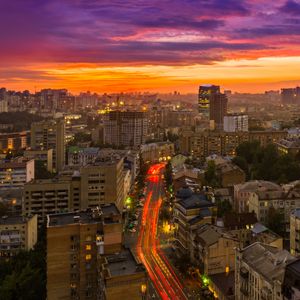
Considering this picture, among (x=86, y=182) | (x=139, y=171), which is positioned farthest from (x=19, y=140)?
(x=86, y=182)

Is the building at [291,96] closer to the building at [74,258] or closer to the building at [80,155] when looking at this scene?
the building at [80,155]

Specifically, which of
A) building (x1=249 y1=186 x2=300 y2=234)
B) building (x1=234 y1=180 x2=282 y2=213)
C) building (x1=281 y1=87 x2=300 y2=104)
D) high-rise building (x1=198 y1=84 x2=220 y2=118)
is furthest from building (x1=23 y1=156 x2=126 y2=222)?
building (x1=281 y1=87 x2=300 y2=104)

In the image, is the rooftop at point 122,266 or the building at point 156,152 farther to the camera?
the building at point 156,152

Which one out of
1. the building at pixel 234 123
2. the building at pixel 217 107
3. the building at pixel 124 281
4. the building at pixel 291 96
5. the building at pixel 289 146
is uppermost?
the building at pixel 291 96

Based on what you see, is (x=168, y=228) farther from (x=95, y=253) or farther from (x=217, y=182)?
(x=95, y=253)

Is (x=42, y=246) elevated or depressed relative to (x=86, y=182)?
depressed

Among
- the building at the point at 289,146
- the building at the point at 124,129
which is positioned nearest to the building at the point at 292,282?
the building at the point at 289,146
